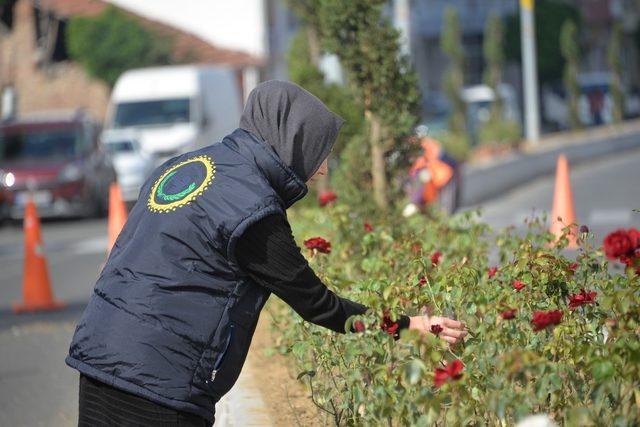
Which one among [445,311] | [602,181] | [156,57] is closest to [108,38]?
[156,57]

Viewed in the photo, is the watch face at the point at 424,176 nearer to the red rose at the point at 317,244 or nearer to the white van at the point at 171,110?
the red rose at the point at 317,244

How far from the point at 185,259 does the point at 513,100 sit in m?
46.4

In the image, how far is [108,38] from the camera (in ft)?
140

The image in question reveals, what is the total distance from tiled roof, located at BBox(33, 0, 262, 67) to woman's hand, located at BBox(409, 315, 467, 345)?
134ft

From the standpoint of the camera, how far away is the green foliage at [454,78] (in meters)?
39.2

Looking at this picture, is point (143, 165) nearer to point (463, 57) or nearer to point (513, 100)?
point (463, 57)

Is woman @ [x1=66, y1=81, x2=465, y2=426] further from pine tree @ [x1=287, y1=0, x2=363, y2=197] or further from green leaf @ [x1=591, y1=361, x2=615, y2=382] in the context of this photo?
pine tree @ [x1=287, y1=0, x2=363, y2=197]

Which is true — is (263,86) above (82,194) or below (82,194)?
above

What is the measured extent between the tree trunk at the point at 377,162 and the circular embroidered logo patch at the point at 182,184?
21.4 feet

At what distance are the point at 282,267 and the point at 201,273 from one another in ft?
0.70

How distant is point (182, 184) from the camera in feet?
12.1

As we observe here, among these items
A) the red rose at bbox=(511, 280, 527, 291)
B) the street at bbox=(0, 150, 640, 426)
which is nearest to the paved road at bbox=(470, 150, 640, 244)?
the street at bbox=(0, 150, 640, 426)

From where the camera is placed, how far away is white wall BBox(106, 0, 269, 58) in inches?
1927

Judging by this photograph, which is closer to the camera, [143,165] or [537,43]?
[143,165]
